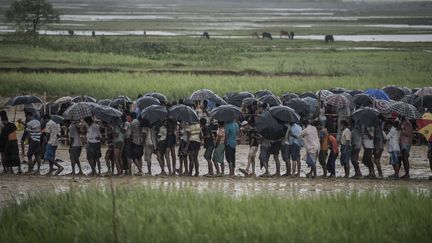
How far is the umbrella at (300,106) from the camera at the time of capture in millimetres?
21812

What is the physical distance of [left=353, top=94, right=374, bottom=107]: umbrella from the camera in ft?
76.2

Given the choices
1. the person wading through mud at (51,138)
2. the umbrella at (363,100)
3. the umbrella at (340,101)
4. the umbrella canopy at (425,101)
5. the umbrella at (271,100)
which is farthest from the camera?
the umbrella canopy at (425,101)

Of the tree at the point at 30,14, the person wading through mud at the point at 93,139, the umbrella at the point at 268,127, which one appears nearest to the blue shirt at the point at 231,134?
the umbrella at the point at 268,127

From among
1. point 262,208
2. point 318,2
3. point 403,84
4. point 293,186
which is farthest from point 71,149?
point 318,2

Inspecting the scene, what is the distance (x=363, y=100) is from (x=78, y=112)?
868 centimetres

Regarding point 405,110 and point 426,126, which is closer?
point 426,126

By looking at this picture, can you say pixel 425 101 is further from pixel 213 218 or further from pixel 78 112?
pixel 213 218

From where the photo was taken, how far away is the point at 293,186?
17.1 meters

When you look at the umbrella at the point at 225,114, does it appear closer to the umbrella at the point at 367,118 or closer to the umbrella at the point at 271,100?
the umbrella at the point at 367,118

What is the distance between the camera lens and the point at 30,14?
67062 millimetres

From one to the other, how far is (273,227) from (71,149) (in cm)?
830

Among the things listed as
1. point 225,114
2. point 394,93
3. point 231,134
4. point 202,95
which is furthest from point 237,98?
point 231,134

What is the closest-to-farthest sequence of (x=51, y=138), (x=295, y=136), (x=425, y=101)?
(x=295, y=136) → (x=51, y=138) → (x=425, y=101)

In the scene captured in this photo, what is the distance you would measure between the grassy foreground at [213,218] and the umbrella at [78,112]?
17.9 feet
